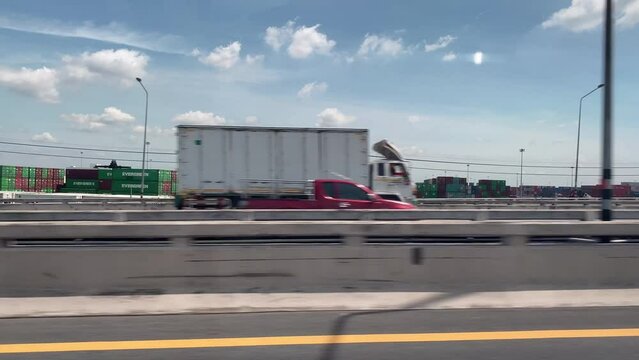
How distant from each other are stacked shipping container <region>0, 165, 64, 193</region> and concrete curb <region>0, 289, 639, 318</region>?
185 ft

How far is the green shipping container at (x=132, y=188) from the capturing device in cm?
5306

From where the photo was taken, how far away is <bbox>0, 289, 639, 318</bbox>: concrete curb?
262 inches

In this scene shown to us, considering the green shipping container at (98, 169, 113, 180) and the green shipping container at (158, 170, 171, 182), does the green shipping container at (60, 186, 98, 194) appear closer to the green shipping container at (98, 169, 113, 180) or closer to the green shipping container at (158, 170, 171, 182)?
the green shipping container at (98, 169, 113, 180)

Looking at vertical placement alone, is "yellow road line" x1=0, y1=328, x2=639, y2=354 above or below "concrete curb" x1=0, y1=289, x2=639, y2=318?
below

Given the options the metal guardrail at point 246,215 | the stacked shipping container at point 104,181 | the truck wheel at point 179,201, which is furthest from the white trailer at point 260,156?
the stacked shipping container at point 104,181

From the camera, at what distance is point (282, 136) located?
69.5 ft

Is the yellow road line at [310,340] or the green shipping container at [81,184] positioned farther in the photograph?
the green shipping container at [81,184]

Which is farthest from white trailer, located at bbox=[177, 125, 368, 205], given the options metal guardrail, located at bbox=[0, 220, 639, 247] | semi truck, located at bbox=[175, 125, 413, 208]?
metal guardrail, located at bbox=[0, 220, 639, 247]

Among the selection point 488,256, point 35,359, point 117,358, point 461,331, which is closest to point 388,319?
point 461,331

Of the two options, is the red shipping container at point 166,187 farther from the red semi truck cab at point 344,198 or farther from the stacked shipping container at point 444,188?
the red semi truck cab at point 344,198

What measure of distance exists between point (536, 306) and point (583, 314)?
56 cm

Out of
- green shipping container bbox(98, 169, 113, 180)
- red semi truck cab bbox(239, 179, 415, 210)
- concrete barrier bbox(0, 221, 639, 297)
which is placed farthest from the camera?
green shipping container bbox(98, 169, 113, 180)

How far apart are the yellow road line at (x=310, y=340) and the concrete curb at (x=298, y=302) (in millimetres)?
1065

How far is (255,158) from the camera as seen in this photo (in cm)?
2108
